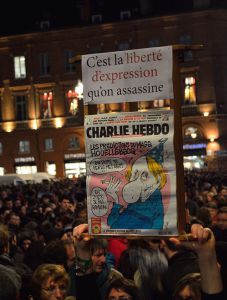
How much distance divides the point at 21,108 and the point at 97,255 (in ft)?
180

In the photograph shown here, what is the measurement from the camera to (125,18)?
191 ft

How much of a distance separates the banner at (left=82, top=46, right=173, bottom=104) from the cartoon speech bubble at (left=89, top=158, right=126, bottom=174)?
402 mm

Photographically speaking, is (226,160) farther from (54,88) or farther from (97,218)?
(97,218)

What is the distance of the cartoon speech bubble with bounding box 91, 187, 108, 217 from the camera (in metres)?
4.99

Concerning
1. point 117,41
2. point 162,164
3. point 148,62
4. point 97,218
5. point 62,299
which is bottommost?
point 62,299

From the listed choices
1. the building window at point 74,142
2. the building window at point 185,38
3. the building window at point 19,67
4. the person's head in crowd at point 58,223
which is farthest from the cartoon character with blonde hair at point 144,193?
the building window at point 19,67

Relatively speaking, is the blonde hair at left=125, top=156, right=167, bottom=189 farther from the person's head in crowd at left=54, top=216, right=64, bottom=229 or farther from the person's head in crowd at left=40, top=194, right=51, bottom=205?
the person's head in crowd at left=40, top=194, right=51, bottom=205

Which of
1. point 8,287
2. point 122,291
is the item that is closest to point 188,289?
point 122,291

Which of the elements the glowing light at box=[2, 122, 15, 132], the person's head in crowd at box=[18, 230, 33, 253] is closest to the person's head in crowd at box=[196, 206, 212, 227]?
the person's head in crowd at box=[18, 230, 33, 253]

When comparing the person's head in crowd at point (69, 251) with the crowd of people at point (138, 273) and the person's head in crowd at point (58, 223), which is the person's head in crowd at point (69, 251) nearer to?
the crowd of people at point (138, 273)

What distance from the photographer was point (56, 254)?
724 cm

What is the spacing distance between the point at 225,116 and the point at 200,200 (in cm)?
3972

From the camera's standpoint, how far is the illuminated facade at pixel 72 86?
2137 inches

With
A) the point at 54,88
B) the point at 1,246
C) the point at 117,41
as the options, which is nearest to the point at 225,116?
the point at 117,41
